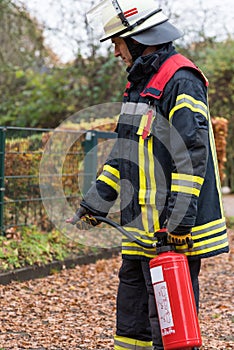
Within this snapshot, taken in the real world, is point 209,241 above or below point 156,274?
above

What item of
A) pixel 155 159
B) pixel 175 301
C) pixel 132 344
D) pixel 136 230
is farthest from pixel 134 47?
pixel 132 344

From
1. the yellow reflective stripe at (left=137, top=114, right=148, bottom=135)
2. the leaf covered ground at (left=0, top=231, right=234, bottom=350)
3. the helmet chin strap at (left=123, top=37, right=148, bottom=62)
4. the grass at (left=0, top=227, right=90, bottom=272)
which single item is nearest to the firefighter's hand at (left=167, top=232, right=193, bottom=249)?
the yellow reflective stripe at (left=137, top=114, right=148, bottom=135)

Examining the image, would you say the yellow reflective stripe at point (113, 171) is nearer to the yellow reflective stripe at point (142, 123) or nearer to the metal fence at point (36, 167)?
the yellow reflective stripe at point (142, 123)

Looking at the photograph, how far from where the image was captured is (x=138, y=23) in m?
3.58

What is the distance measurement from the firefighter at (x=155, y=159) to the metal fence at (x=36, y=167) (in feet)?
13.3

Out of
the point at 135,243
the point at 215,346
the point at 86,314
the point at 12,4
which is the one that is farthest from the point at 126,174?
the point at 12,4

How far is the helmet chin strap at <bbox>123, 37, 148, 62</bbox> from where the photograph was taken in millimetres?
3646

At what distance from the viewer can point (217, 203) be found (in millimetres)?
3570

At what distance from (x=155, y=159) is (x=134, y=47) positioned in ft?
2.08

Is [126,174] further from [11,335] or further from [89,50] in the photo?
[89,50]

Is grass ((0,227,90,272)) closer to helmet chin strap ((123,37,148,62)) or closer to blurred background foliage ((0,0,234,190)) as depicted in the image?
helmet chin strap ((123,37,148,62))

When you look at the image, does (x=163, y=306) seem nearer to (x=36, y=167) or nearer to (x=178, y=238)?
(x=178, y=238)

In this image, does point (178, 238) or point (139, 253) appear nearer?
point (178, 238)

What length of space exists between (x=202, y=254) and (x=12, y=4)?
8566 mm
